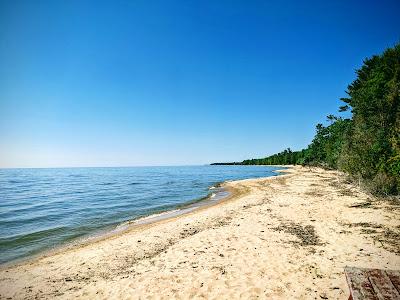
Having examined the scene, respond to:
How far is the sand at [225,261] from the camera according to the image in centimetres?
738

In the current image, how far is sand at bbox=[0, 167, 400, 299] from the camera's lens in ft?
24.2

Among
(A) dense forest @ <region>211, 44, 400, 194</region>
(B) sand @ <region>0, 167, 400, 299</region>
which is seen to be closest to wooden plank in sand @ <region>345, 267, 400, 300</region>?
(B) sand @ <region>0, 167, 400, 299</region>

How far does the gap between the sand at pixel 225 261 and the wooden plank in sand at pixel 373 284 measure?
240 centimetres

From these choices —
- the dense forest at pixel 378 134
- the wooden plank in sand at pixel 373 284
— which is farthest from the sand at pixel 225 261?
the dense forest at pixel 378 134

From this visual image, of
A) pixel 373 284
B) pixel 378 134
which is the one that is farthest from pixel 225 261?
pixel 378 134

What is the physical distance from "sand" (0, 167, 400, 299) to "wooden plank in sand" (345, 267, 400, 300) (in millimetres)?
2400

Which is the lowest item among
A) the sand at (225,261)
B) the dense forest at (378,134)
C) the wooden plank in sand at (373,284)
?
the sand at (225,261)

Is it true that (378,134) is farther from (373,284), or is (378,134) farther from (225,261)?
(373,284)

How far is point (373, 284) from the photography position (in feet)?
14.1

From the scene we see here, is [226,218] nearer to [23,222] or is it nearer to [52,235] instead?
[52,235]

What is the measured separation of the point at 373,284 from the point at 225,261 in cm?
562

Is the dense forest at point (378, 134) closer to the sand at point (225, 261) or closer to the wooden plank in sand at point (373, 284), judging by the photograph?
the sand at point (225, 261)

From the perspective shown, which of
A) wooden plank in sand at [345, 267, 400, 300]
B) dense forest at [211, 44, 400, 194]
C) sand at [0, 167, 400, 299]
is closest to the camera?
wooden plank in sand at [345, 267, 400, 300]

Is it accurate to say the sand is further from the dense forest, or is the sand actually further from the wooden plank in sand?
the dense forest
